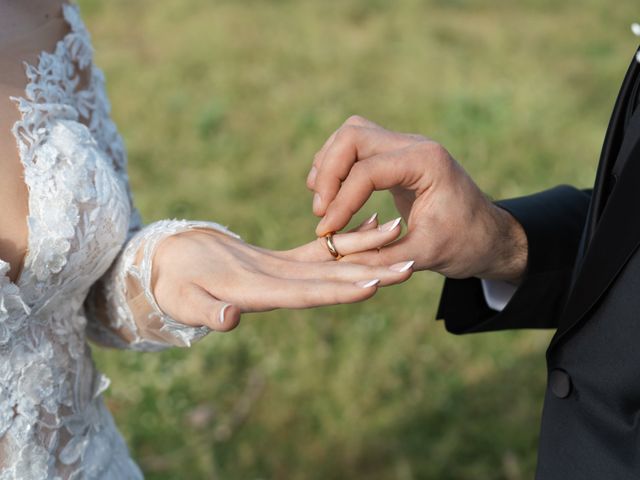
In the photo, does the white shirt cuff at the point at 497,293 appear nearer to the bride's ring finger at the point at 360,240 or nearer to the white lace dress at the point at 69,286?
the bride's ring finger at the point at 360,240

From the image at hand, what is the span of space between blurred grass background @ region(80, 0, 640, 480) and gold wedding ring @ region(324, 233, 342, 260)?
1.82 metres

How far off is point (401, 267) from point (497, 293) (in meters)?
0.46

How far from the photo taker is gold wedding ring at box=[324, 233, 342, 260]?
1.50 meters

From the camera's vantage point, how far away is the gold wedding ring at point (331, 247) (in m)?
1.50

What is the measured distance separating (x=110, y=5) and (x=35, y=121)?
18.7 ft

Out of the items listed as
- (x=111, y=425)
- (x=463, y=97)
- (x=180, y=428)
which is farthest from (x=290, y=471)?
(x=463, y=97)

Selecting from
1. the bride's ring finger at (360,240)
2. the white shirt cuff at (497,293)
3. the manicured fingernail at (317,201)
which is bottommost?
the white shirt cuff at (497,293)

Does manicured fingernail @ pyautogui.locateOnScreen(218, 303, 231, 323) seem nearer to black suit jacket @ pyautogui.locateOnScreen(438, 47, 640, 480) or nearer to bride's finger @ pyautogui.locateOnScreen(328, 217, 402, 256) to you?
bride's finger @ pyautogui.locateOnScreen(328, 217, 402, 256)

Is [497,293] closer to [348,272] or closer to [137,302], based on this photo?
[348,272]

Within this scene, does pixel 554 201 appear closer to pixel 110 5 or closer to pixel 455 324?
pixel 455 324

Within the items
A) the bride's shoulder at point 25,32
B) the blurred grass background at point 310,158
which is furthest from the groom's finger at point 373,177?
A: the blurred grass background at point 310,158

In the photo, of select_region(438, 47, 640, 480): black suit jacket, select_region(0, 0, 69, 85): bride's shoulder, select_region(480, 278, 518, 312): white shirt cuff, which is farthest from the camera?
select_region(480, 278, 518, 312): white shirt cuff

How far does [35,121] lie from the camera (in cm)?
157

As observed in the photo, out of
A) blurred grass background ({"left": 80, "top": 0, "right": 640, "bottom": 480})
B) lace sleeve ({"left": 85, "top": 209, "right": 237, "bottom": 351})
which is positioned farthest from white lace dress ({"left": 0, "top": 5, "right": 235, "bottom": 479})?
blurred grass background ({"left": 80, "top": 0, "right": 640, "bottom": 480})
